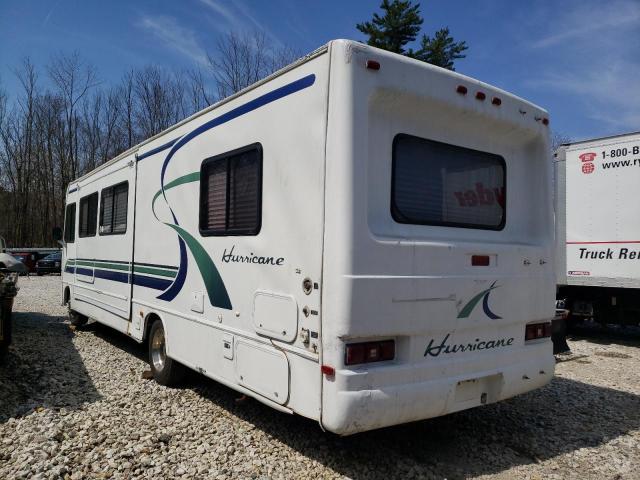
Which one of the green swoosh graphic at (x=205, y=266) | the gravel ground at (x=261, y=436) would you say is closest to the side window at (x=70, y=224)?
the gravel ground at (x=261, y=436)

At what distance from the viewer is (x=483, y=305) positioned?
3.85 m

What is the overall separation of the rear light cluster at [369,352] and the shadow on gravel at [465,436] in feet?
3.03

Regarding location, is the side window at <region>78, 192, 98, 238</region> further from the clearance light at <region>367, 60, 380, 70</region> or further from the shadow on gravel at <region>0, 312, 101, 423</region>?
the clearance light at <region>367, 60, 380, 70</region>

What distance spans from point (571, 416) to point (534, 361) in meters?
1.21

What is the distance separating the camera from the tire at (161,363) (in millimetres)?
5520

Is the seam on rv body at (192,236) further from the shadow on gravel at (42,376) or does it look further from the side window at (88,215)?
the side window at (88,215)

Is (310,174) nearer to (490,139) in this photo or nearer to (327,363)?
(327,363)

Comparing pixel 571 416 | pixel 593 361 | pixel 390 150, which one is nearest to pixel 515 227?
pixel 390 150

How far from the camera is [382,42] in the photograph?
23.0 metres

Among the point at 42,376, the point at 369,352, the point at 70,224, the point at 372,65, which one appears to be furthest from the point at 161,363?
the point at 70,224

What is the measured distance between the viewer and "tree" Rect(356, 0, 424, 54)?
22.8m

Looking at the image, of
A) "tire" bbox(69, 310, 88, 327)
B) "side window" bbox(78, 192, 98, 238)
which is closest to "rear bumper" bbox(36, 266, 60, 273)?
"tire" bbox(69, 310, 88, 327)

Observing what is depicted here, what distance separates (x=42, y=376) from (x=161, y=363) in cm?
147

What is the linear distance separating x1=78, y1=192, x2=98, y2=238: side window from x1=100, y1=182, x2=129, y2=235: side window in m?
0.42
